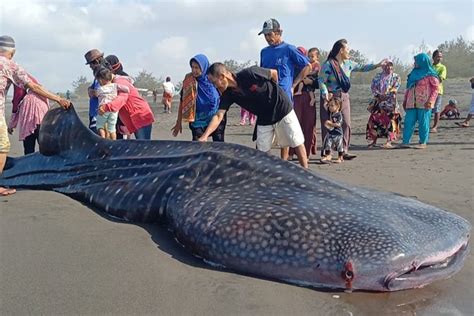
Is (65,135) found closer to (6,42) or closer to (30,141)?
(6,42)

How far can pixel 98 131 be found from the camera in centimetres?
802

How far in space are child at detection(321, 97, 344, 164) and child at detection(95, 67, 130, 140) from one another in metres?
3.47

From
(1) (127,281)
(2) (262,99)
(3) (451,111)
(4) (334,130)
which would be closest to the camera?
(1) (127,281)

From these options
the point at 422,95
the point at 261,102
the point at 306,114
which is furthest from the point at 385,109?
the point at 261,102

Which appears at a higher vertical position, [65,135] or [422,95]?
[422,95]

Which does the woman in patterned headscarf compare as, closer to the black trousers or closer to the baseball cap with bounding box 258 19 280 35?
the baseball cap with bounding box 258 19 280 35

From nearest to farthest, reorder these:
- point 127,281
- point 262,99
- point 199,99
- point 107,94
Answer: point 127,281 < point 262,99 < point 199,99 < point 107,94

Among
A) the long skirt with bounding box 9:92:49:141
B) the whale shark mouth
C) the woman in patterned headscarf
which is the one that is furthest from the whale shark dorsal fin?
the woman in patterned headscarf

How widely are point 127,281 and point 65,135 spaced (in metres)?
2.95

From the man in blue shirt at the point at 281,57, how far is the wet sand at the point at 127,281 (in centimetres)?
331

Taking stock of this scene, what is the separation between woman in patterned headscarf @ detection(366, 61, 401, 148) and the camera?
1092 cm

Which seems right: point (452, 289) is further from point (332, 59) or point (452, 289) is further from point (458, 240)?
point (332, 59)

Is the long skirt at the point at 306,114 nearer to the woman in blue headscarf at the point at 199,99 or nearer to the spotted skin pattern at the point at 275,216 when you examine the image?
the woman in blue headscarf at the point at 199,99

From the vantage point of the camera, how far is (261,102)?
6.32m
